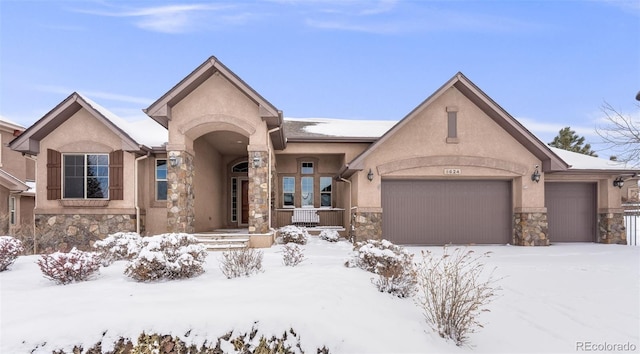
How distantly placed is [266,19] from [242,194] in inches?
340

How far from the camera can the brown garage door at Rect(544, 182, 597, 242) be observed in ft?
44.9

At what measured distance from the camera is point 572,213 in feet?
45.2

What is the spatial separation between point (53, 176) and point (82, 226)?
2030 mm

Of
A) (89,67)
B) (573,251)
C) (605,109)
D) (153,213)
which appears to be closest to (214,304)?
(153,213)

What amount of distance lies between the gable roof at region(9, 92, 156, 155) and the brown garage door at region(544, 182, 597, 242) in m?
16.4

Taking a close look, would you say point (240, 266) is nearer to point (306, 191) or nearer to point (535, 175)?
point (306, 191)

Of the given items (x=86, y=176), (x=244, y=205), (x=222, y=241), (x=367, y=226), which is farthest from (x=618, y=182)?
(x=86, y=176)

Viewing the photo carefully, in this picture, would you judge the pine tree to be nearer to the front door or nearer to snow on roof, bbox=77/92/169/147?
the front door

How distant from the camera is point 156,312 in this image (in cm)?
432

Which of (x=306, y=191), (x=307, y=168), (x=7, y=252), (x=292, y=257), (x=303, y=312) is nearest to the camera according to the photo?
(x=303, y=312)

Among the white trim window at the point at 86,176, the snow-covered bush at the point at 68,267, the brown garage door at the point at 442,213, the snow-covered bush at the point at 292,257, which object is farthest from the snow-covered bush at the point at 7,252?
the brown garage door at the point at 442,213

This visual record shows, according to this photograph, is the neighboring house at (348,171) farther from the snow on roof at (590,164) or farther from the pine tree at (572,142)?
the pine tree at (572,142)

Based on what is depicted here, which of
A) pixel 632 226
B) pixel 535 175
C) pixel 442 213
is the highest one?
pixel 535 175

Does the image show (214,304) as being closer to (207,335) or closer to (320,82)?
(207,335)
